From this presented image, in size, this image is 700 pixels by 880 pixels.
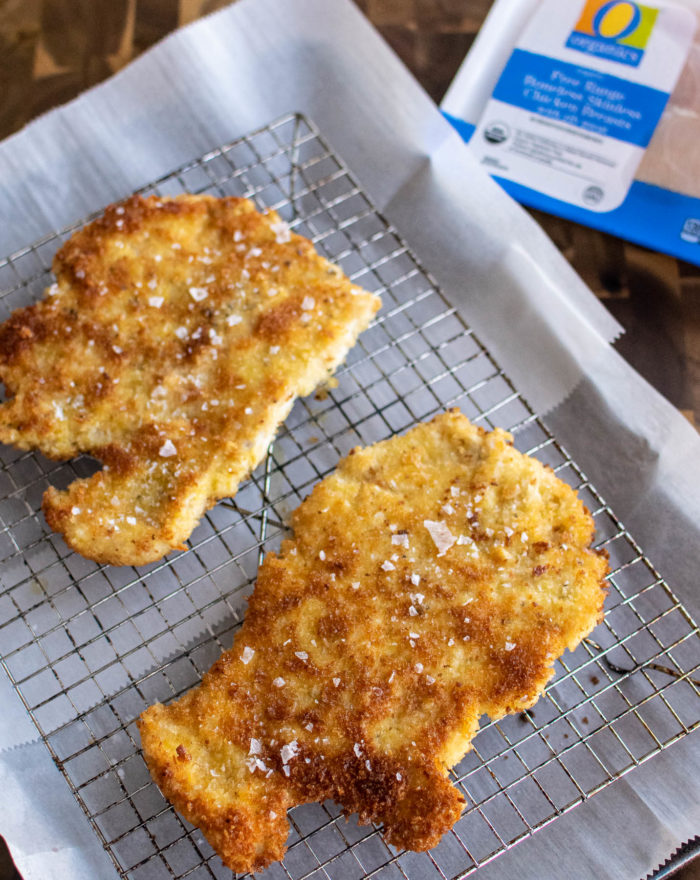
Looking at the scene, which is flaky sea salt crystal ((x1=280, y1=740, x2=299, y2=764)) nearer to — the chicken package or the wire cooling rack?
the wire cooling rack

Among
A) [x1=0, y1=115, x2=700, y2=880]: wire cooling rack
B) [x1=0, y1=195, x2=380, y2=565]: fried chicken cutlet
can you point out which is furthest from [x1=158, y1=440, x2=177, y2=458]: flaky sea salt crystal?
[x1=0, y1=115, x2=700, y2=880]: wire cooling rack

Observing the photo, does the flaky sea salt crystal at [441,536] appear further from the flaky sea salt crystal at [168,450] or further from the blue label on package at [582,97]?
the blue label on package at [582,97]

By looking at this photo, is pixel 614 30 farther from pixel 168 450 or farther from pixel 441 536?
pixel 168 450

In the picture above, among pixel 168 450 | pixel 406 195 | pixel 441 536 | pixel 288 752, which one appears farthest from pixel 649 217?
pixel 288 752

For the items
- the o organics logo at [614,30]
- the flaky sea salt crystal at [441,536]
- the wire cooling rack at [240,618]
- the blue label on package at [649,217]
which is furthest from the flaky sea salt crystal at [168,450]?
the o organics logo at [614,30]

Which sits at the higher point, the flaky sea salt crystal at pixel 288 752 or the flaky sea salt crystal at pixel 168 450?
the flaky sea salt crystal at pixel 168 450

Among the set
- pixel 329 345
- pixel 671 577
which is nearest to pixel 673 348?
pixel 671 577
